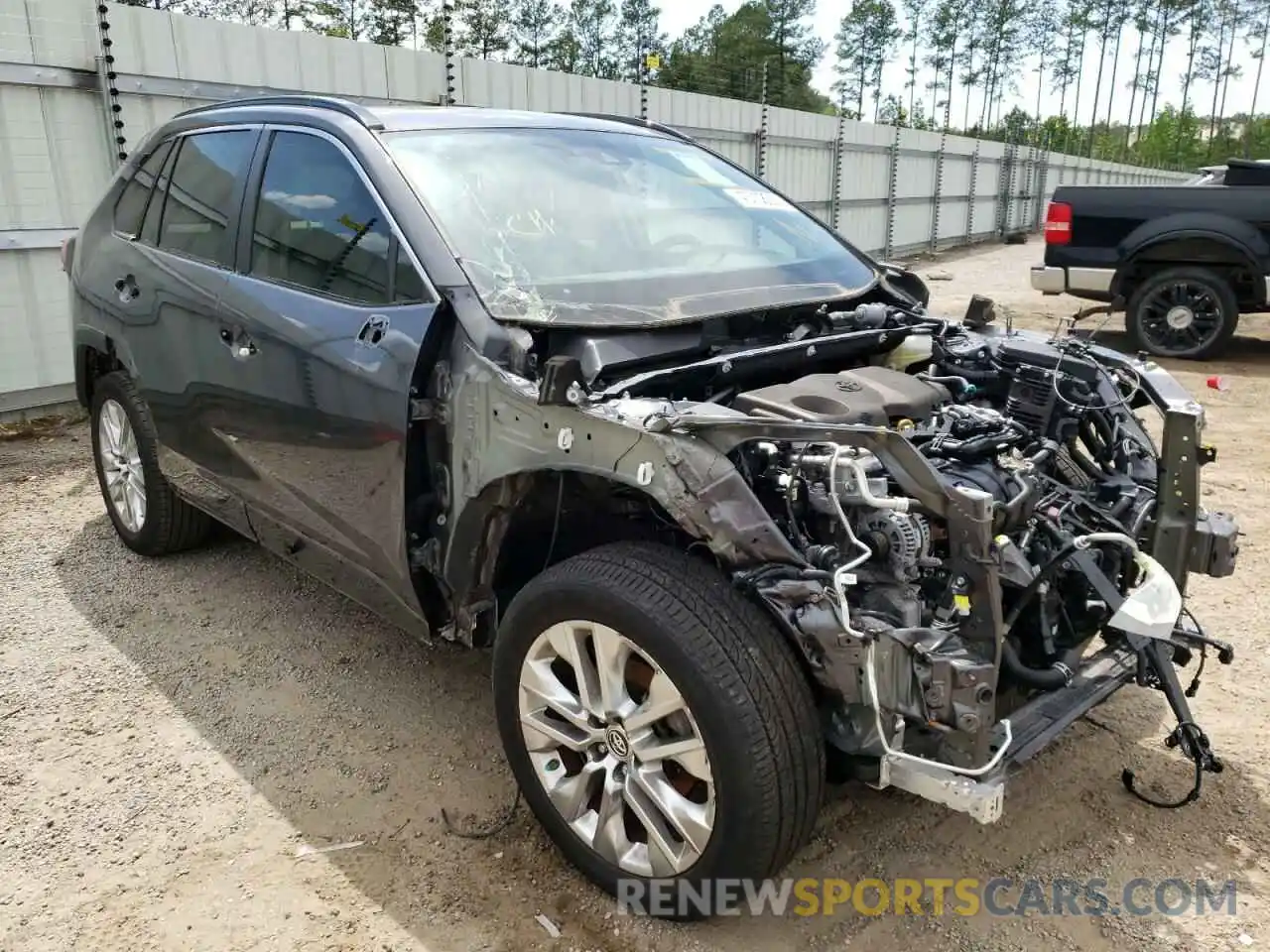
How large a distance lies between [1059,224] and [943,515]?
8.15m

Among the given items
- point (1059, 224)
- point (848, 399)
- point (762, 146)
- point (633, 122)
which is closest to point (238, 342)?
point (633, 122)

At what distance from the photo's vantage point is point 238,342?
3.28m

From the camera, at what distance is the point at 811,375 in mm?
2764

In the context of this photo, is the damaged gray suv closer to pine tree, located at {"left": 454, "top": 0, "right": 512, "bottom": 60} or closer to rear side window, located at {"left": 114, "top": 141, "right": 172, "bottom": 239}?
rear side window, located at {"left": 114, "top": 141, "right": 172, "bottom": 239}

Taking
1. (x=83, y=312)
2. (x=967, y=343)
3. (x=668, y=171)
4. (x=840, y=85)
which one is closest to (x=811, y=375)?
(x=967, y=343)

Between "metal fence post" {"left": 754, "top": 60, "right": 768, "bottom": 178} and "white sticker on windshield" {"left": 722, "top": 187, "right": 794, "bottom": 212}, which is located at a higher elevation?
"metal fence post" {"left": 754, "top": 60, "right": 768, "bottom": 178}

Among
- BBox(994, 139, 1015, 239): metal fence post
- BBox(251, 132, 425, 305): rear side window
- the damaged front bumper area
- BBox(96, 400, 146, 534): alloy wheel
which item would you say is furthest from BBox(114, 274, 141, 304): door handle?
BBox(994, 139, 1015, 239): metal fence post

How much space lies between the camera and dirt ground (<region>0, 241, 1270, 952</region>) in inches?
93.3

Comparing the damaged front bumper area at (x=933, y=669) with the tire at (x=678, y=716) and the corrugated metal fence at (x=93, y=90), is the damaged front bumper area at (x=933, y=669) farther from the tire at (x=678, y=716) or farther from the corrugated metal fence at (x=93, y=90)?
the corrugated metal fence at (x=93, y=90)

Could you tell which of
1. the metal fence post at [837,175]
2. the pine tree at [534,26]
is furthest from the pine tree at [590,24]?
the metal fence post at [837,175]

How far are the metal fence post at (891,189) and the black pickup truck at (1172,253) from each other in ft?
29.7

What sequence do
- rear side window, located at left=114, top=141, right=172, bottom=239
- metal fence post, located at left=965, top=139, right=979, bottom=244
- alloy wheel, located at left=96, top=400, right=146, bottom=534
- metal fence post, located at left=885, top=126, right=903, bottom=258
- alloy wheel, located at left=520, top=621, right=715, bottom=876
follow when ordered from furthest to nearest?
metal fence post, located at left=965, top=139, right=979, bottom=244 < metal fence post, located at left=885, top=126, right=903, bottom=258 < alloy wheel, located at left=96, top=400, right=146, bottom=534 < rear side window, located at left=114, top=141, right=172, bottom=239 < alloy wheel, located at left=520, top=621, right=715, bottom=876

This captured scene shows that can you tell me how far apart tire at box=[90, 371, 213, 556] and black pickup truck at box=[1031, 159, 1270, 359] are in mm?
7322

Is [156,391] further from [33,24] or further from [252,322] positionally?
[33,24]
